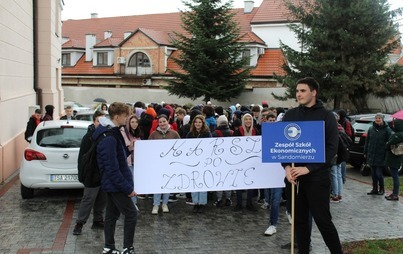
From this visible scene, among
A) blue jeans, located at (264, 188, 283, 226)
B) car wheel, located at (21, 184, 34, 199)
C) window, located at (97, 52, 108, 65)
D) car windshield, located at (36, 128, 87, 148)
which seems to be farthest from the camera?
window, located at (97, 52, 108, 65)

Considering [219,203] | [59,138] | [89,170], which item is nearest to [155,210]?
[219,203]

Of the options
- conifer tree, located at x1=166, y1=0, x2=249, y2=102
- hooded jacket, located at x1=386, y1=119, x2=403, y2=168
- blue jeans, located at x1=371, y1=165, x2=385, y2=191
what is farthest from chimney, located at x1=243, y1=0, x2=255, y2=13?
hooded jacket, located at x1=386, y1=119, x2=403, y2=168

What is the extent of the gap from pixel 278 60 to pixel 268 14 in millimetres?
6917

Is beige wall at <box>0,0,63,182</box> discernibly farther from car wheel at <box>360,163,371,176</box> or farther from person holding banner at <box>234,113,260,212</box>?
car wheel at <box>360,163,371,176</box>

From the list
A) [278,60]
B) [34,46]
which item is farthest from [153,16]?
[34,46]

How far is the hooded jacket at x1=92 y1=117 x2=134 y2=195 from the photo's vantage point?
19.8 ft

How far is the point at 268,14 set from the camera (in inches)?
1854

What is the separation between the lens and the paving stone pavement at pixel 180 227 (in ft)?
23.0

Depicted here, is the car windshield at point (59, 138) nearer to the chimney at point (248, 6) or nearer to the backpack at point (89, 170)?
the backpack at point (89, 170)

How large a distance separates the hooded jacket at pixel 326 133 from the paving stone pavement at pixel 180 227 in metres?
1.60

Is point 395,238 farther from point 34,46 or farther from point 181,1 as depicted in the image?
point 181,1

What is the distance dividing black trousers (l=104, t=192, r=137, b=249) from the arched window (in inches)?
1682

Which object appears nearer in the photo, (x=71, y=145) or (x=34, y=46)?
(x=71, y=145)

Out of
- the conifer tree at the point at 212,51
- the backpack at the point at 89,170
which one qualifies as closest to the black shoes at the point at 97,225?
the backpack at the point at 89,170
